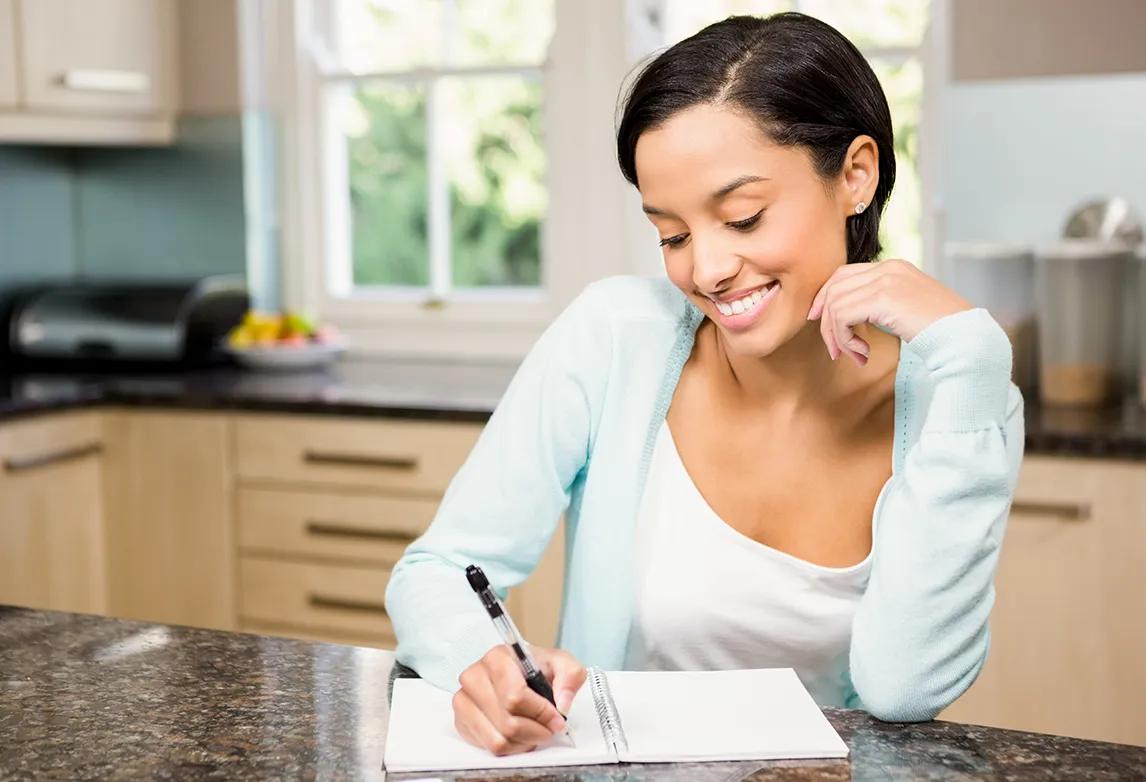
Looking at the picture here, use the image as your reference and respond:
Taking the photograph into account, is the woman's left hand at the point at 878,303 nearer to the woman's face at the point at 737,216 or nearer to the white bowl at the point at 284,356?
the woman's face at the point at 737,216

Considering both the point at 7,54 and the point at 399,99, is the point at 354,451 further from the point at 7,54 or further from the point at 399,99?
the point at 399,99

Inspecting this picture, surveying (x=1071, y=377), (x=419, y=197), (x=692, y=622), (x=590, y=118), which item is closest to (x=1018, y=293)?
(x=1071, y=377)

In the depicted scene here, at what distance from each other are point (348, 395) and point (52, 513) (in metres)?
0.69

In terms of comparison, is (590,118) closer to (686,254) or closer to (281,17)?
(281,17)

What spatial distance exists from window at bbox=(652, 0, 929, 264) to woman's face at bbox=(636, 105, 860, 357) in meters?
1.78

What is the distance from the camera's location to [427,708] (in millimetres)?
1158

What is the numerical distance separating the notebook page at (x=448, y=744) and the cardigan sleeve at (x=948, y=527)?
0.94 ft

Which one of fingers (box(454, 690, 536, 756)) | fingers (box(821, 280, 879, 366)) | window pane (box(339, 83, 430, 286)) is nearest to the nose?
fingers (box(821, 280, 879, 366))

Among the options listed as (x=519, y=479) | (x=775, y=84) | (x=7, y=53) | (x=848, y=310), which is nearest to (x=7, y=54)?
(x=7, y=53)

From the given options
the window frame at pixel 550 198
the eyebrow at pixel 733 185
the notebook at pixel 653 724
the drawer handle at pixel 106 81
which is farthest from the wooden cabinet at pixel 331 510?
the notebook at pixel 653 724

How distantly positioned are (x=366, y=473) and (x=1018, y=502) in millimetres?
1280

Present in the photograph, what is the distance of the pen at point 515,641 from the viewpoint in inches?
42.5

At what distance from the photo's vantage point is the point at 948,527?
1271mm

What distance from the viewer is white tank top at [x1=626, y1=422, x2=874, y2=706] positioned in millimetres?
1453
